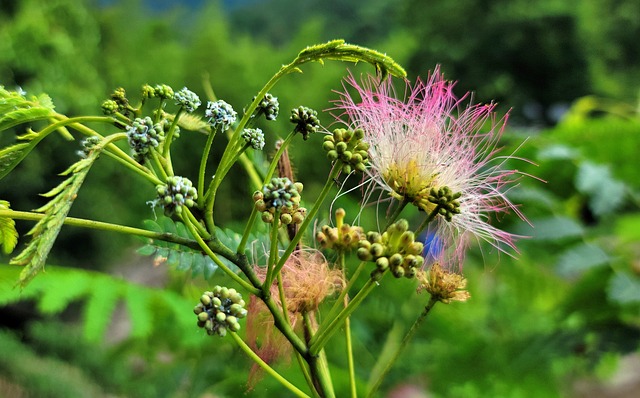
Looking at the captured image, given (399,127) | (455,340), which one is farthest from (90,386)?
(399,127)

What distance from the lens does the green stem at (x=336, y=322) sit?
Answer: 0.93 ft

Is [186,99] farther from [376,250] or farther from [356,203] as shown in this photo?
[356,203]

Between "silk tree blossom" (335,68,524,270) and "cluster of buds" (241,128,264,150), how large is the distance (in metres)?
0.09

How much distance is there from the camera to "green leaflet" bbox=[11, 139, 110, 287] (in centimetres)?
21

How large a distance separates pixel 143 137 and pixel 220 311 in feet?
0.28

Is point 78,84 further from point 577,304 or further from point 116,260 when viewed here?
point 577,304

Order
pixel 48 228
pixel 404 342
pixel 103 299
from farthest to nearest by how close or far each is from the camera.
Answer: pixel 103 299 < pixel 404 342 < pixel 48 228

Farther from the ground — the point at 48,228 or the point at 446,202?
the point at 446,202

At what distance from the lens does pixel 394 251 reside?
298mm

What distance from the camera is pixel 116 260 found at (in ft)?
14.3

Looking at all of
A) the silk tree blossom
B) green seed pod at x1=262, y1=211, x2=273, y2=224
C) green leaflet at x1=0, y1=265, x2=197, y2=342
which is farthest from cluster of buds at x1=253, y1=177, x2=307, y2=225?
green leaflet at x1=0, y1=265, x2=197, y2=342

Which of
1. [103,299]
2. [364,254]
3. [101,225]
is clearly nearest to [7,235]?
[101,225]

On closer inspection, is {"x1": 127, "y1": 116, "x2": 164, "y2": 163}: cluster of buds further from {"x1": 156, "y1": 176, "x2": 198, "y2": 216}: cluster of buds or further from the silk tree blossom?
the silk tree blossom

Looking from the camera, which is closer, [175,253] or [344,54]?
[344,54]
